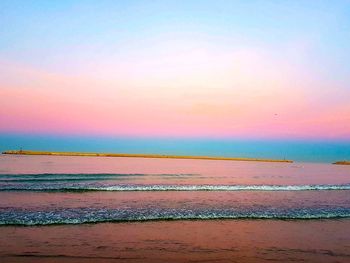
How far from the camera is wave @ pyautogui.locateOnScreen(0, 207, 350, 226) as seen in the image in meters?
11.9

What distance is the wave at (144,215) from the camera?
11.9 meters

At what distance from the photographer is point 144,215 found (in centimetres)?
1327

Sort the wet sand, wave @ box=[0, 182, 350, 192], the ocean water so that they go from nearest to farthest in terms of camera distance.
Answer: the wet sand, the ocean water, wave @ box=[0, 182, 350, 192]

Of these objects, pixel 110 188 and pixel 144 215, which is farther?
pixel 110 188

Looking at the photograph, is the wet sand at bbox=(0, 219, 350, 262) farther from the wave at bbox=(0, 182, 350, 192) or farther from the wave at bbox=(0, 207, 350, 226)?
the wave at bbox=(0, 182, 350, 192)

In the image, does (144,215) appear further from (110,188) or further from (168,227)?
(110,188)

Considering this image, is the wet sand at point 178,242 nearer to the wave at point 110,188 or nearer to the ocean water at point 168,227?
the ocean water at point 168,227

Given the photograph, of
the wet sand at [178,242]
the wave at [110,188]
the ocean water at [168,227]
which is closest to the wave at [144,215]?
the ocean water at [168,227]

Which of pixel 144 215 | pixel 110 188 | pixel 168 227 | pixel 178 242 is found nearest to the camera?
pixel 178 242

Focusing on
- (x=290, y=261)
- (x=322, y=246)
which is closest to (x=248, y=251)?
(x=290, y=261)

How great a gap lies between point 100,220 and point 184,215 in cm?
331

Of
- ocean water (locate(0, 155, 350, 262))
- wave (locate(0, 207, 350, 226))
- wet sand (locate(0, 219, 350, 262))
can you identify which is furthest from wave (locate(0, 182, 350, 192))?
wet sand (locate(0, 219, 350, 262))

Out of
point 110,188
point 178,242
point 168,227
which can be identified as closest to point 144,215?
point 168,227

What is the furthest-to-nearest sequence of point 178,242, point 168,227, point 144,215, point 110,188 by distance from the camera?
1. point 110,188
2. point 144,215
3. point 168,227
4. point 178,242
